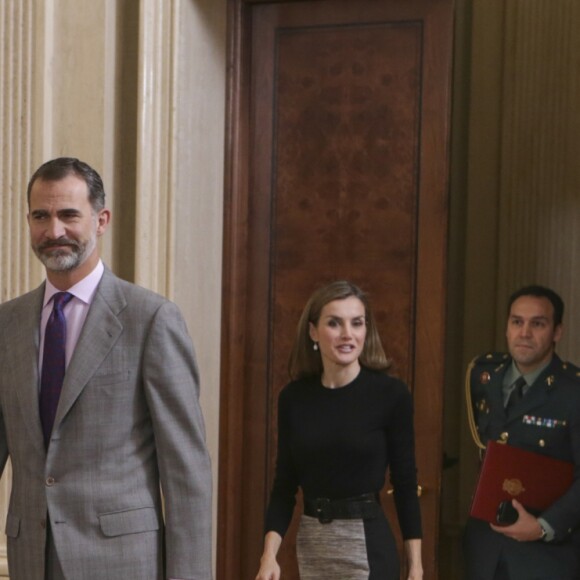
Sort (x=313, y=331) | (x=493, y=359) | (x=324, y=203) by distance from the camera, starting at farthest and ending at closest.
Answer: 1. (x=324, y=203)
2. (x=493, y=359)
3. (x=313, y=331)

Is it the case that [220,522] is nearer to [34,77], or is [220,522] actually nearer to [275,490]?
[275,490]

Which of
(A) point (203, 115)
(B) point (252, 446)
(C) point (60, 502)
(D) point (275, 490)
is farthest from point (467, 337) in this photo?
(C) point (60, 502)

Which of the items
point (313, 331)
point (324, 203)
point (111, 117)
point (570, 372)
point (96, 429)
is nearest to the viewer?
point (96, 429)

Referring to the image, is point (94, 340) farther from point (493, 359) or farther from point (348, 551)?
point (493, 359)

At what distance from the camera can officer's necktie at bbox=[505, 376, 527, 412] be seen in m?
4.04

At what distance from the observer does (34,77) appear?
170 inches

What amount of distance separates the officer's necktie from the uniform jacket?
26 mm

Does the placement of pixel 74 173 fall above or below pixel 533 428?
above

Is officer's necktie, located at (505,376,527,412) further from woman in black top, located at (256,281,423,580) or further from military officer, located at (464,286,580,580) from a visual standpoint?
woman in black top, located at (256,281,423,580)

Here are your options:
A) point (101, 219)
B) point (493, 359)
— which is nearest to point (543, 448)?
point (493, 359)

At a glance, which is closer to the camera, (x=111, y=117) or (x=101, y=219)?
(x=101, y=219)

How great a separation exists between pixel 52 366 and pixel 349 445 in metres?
1.00

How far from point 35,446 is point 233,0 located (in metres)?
2.58

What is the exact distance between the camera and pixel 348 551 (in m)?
3.33
